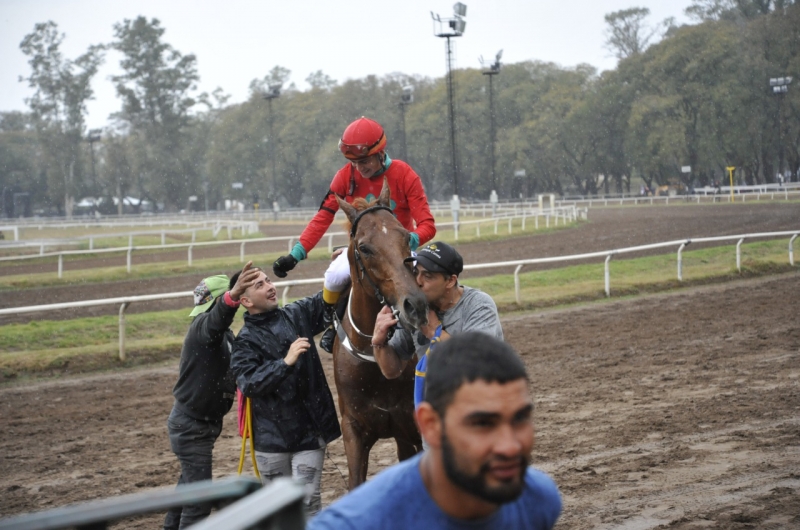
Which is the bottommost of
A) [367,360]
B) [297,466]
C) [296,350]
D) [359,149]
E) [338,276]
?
[297,466]

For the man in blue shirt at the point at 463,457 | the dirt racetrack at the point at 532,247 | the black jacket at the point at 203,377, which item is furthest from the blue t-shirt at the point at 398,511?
the dirt racetrack at the point at 532,247

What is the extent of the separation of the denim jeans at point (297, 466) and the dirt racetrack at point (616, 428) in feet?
4.84

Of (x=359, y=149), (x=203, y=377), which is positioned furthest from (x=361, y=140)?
(x=203, y=377)

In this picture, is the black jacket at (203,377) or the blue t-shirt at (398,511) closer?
the blue t-shirt at (398,511)

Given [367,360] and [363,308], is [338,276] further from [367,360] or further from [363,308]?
[367,360]

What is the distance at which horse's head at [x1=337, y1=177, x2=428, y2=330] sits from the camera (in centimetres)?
368

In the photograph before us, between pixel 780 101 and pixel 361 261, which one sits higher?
pixel 780 101

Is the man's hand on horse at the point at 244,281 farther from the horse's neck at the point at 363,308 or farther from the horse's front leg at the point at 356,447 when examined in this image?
the horse's front leg at the point at 356,447

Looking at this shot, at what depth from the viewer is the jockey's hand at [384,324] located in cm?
381

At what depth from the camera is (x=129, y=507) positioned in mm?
1386

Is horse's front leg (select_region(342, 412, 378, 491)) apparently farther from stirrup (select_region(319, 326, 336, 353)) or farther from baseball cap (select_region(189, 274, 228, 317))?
baseball cap (select_region(189, 274, 228, 317))

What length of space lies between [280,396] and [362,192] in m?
1.43

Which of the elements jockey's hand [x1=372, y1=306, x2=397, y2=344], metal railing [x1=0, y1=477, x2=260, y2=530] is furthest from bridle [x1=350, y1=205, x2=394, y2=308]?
metal railing [x1=0, y1=477, x2=260, y2=530]

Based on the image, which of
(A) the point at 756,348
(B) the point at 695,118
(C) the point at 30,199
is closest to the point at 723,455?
(A) the point at 756,348
